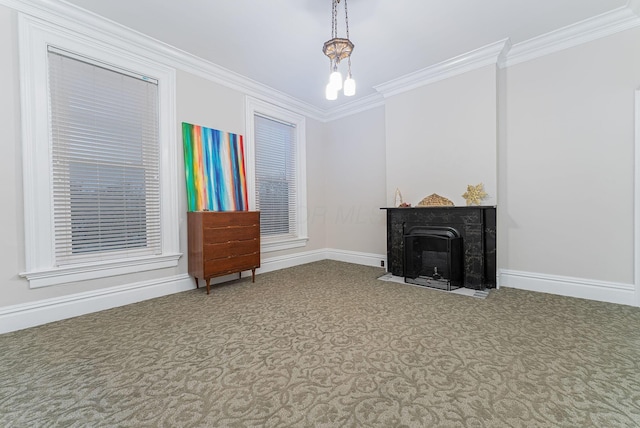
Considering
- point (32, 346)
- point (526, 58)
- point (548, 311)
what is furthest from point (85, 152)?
point (526, 58)

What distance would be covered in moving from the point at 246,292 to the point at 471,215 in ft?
9.89

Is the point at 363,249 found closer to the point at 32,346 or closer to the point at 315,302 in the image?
the point at 315,302

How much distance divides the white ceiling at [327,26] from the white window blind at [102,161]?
660 mm

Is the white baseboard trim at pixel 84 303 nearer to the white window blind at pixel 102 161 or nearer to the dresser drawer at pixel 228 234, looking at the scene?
the white window blind at pixel 102 161

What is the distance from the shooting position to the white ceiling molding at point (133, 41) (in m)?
2.46

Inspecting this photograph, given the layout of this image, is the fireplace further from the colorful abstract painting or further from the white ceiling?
the colorful abstract painting

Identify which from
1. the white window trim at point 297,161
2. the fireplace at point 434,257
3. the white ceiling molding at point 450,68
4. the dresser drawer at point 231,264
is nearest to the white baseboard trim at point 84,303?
the dresser drawer at point 231,264

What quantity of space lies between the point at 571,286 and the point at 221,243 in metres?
4.15

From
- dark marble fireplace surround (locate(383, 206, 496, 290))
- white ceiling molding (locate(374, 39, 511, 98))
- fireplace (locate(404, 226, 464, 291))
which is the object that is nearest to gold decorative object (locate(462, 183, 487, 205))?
dark marble fireplace surround (locate(383, 206, 496, 290))

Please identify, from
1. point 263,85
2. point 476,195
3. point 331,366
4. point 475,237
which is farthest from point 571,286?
point 263,85

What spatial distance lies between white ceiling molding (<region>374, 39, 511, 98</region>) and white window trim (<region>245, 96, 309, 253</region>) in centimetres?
157

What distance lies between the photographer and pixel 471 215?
11.1ft

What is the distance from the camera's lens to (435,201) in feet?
12.5

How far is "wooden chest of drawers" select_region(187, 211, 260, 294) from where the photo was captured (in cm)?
321
